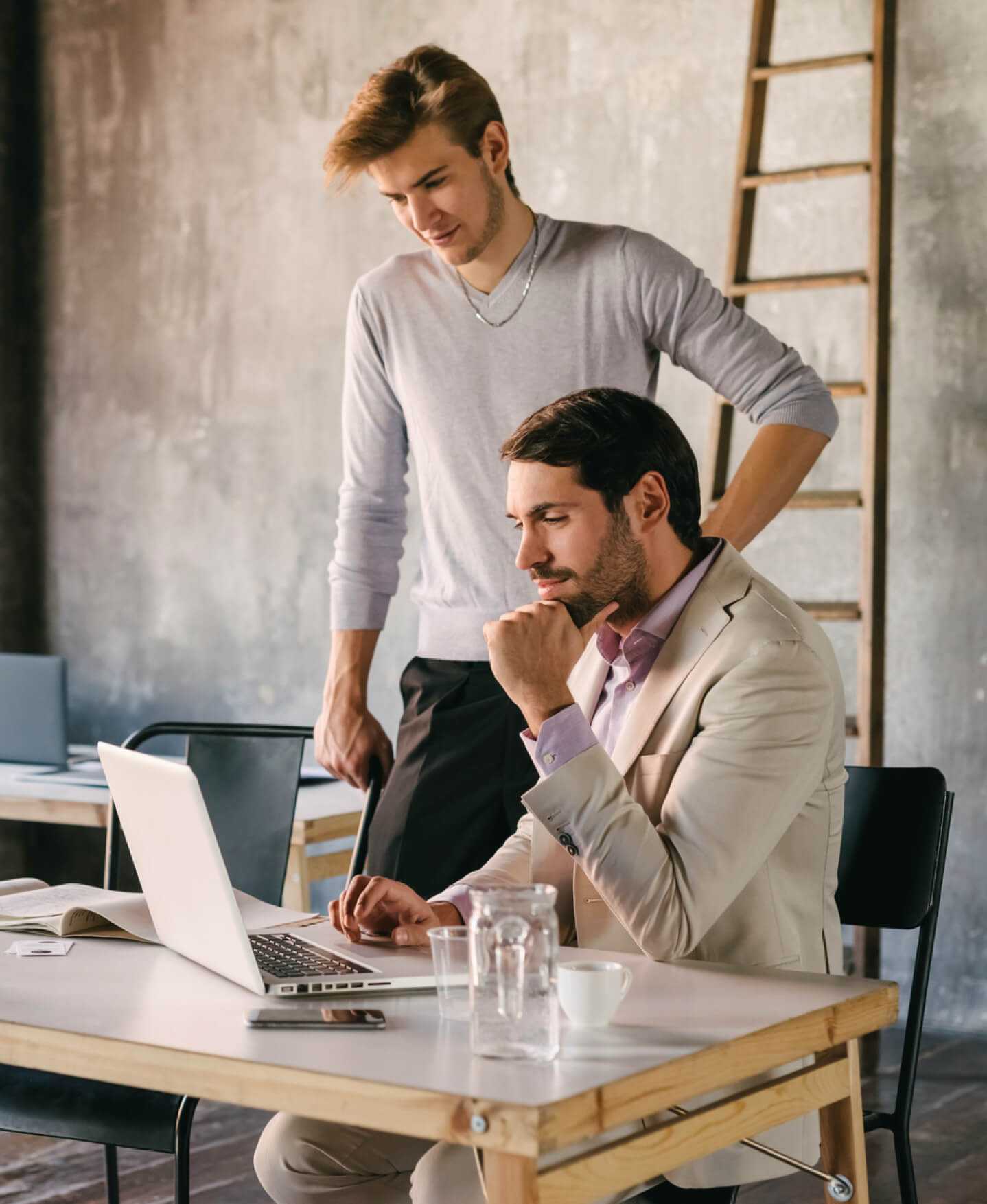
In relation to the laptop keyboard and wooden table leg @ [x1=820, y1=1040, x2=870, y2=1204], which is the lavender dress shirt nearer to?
the laptop keyboard

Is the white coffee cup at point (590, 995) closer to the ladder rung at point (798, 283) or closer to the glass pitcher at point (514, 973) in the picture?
the glass pitcher at point (514, 973)

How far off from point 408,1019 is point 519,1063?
0.19 metres

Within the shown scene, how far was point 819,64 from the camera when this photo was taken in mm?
4020

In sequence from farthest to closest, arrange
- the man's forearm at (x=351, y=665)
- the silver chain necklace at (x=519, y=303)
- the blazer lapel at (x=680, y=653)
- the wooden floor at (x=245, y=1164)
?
1. the wooden floor at (x=245, y=1164)
2. the man's forearm at (x=351, y=665)
3. the silver chain necklace at (x=519, y=303)
4. the blazer lapel at (x=680, y=653)

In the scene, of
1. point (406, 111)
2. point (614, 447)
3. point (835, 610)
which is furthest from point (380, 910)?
point (835, 610)

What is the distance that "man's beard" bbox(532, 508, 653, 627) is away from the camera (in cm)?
192

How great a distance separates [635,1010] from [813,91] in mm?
3397

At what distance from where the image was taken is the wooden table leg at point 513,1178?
1.13 metres

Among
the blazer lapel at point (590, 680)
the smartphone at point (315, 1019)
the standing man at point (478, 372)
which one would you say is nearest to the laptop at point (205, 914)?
the smartphone at point (315, 1019)

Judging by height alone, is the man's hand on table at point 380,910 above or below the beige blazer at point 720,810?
below

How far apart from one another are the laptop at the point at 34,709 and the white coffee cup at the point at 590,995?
297 cm

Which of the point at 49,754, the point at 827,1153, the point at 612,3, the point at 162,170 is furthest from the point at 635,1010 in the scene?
the point at 162,170

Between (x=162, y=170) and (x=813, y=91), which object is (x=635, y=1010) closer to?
(x=813, y=91)

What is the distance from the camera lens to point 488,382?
2.53 m
